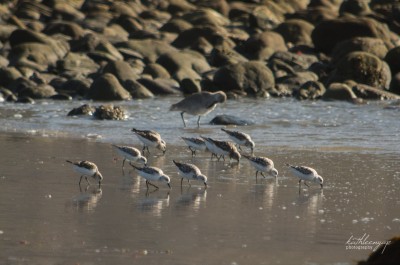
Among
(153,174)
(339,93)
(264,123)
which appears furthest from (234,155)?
(339,93)

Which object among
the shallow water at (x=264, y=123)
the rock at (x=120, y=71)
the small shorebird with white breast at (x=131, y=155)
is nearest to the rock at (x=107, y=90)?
the shallow water at (x=264, y=123)

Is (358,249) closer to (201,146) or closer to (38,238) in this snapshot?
(38,238)

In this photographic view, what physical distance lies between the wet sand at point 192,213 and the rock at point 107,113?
221 inches

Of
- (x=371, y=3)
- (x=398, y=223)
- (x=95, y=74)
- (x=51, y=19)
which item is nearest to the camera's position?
(x=398, y=223)

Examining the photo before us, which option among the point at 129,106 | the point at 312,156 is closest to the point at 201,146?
the point at 312,156

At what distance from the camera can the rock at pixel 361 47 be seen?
3359 cm

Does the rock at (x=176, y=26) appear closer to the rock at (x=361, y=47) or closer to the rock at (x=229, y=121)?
the rock at (x=361, y=47)

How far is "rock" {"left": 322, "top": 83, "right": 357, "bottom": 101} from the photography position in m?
27.5

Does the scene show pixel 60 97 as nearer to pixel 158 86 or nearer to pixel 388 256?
pixel 158 86

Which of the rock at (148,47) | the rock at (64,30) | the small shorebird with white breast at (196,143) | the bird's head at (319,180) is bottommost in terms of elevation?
the small shorebird with white breast at (196,143)

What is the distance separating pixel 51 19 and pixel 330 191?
36331mm

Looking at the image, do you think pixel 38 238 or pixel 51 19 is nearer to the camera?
pixel 38 238

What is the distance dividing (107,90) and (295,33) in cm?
1579

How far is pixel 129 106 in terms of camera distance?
25.3 meters
